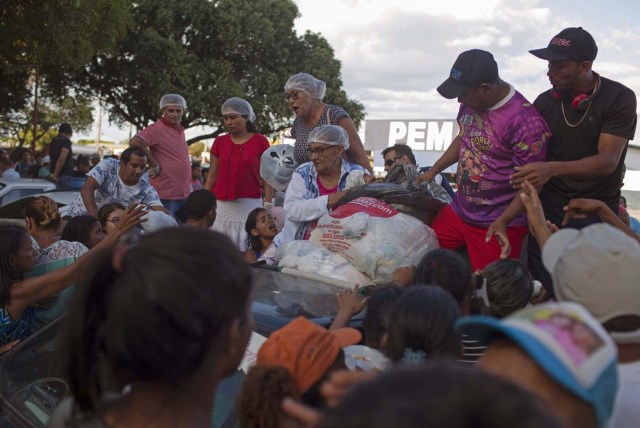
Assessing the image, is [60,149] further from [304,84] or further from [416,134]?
[416,134]

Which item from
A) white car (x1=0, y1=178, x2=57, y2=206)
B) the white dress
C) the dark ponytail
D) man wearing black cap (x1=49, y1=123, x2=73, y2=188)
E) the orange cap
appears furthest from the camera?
man wearing black cap (x1=49, y1=123, x2=73, y2=188)

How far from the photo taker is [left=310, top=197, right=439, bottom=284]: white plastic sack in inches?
152

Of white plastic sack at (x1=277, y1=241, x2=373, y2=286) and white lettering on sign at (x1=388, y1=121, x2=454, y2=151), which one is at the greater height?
white lettering on sign at (x1=388, y1=121, x2=454, y2=151)

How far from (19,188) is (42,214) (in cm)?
475

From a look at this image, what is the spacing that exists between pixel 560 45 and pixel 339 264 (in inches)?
62.9

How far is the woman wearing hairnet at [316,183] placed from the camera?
14.9ft

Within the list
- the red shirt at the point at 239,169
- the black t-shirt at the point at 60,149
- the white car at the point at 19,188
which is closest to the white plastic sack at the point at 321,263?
the red shirt at the point at 239,169

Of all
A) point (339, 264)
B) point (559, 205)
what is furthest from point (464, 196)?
point (339, 264)

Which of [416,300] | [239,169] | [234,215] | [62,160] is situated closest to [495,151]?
[416,300]

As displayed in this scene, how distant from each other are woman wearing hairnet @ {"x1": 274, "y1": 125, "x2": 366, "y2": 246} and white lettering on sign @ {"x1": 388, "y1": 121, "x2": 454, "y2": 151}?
826 inches

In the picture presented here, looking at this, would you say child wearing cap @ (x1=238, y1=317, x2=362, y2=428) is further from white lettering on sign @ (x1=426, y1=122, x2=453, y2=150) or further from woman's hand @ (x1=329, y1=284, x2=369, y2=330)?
white lettering on sign @ (x1=426, y1=122, x2=453, y2=150)

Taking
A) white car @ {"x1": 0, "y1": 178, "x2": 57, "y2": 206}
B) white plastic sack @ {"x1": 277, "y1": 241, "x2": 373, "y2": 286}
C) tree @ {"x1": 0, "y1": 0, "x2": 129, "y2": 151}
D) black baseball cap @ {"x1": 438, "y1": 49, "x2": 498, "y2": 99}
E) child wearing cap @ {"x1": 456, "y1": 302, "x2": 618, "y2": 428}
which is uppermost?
tree @ {"x1": 0, "y1": 0, "x2": 129, "y2": 151}

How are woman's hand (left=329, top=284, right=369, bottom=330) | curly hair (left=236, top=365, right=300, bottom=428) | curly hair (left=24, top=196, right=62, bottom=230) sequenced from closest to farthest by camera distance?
1. curly hair (left=236, top=365, right=300, bottom=428)
2. woman's hand (left=329, top=284, right=369, bottom=330)
3. curly hair (left=24, top=196, right=62, bottom=230)

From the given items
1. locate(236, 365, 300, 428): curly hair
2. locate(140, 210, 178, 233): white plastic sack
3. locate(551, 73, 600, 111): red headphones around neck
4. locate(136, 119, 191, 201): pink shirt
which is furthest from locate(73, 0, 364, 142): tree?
locate(236, 365, 300, 428): curly hair
